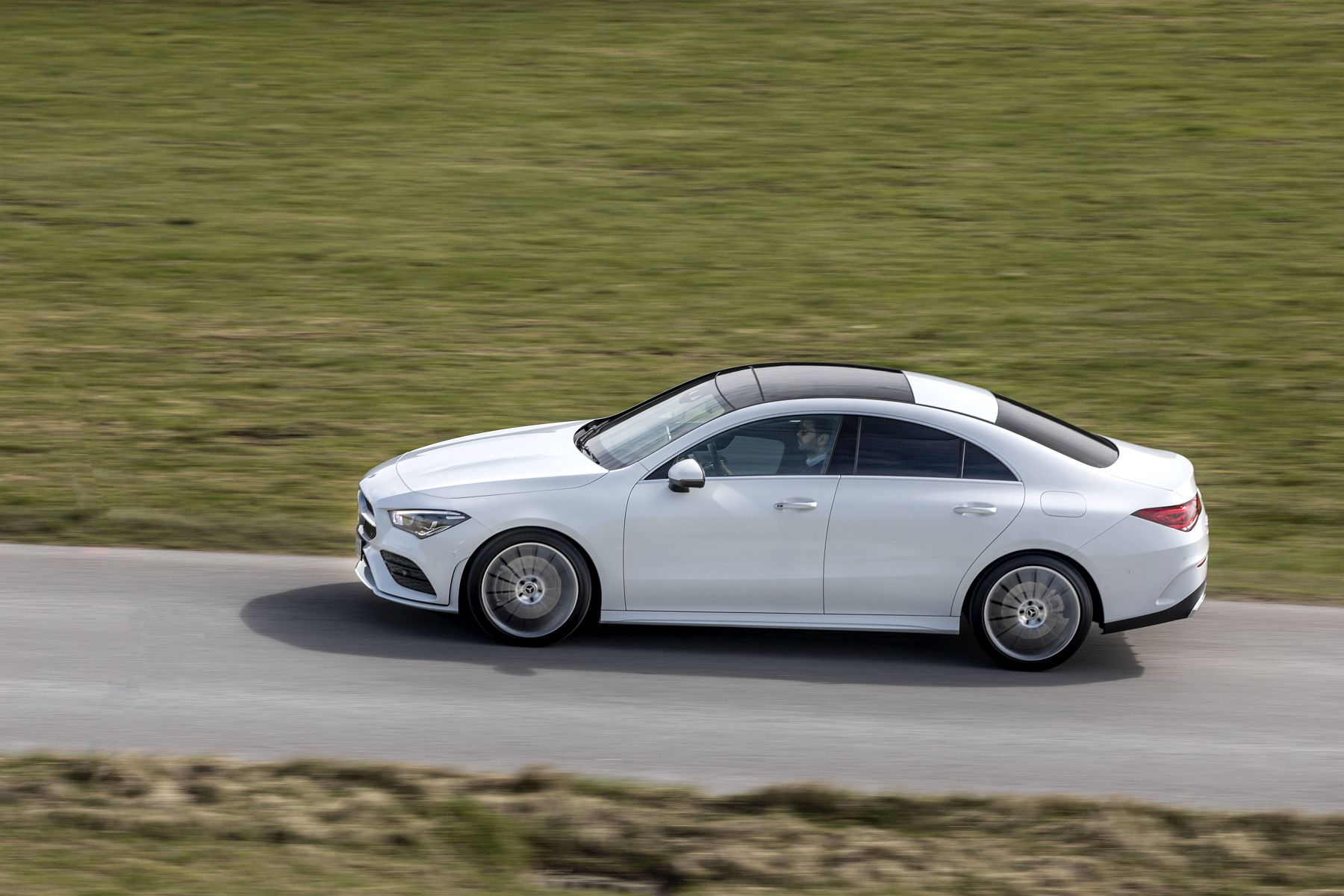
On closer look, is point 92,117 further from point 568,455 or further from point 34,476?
point 568,455

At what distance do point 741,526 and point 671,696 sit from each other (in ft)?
3.28

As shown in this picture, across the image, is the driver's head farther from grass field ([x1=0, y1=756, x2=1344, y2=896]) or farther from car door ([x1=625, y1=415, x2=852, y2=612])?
grass field ([x1=0, y1=756, x2=1344, y2=896])

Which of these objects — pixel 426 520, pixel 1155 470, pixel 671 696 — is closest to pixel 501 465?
pixel 426 520

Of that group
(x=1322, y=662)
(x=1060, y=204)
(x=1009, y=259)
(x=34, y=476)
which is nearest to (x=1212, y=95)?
(x=1060, y=204)

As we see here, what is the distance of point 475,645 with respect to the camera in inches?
344

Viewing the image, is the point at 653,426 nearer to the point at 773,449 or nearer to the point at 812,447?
the point at 773,449

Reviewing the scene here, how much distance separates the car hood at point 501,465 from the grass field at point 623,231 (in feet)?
5.67

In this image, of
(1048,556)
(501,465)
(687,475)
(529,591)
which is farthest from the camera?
(501,465)

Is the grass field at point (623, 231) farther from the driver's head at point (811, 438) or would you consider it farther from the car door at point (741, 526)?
the driver's head at point (811, 438)

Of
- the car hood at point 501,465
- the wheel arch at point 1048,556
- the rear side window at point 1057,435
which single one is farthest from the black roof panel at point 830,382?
the car hood at point 501,465

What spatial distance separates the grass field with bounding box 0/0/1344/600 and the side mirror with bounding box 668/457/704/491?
127 inches

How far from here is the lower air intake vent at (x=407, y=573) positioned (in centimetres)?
870

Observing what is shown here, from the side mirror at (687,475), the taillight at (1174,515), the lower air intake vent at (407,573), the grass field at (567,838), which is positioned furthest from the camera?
the lower air intake vent at (407,573)

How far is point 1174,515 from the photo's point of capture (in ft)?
28.2
